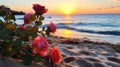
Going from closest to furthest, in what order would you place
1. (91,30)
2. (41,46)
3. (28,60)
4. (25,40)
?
(41,46) → (28,60) → (25,40) → (91,30)

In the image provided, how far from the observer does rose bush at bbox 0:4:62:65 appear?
2.82m

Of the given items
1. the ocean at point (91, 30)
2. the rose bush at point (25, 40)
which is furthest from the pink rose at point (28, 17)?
the ocean at point (91, 30)

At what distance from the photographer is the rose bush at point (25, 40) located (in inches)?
111

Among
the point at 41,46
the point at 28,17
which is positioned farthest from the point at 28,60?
the point at 28,17

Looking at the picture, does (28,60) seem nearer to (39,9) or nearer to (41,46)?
(41,46)

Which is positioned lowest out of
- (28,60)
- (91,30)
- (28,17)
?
(91,30)

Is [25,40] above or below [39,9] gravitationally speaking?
below

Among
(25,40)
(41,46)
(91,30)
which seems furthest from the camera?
(91,30)

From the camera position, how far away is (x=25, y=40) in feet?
10.4

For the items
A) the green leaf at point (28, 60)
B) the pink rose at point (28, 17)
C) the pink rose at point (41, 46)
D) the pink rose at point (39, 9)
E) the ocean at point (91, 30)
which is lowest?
the ocean at point (91, 30)

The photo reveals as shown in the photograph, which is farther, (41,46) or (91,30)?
(91,30)

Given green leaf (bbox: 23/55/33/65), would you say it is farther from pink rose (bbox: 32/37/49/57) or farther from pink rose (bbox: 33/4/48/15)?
pink rose (bbox: 33/4/48/15)

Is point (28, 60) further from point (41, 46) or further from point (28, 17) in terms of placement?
point (28, 17)

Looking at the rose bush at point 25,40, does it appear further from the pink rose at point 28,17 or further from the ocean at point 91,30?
the ocean at point 91,30
